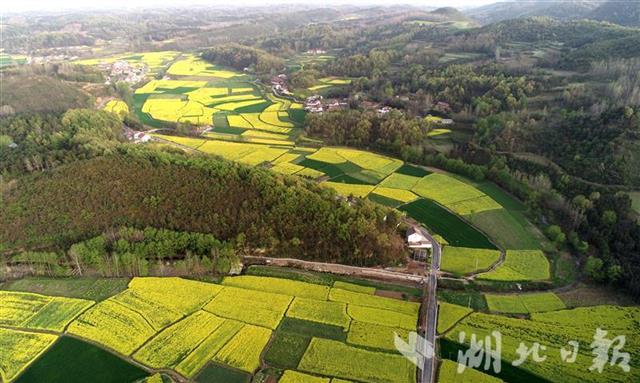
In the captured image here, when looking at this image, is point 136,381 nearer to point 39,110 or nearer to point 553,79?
point 39,110

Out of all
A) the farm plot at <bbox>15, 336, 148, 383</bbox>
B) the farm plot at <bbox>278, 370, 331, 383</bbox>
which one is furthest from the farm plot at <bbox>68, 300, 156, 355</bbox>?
the farm plot at <bbox>278, 370, 331, 383</bbox>

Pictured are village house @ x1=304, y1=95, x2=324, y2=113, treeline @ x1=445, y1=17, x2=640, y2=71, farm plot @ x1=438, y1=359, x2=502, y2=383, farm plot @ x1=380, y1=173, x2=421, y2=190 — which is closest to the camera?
farm plot @ x1=438, y1=359, x2=502, y2=383

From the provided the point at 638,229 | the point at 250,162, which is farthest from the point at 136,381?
the point at 638,229

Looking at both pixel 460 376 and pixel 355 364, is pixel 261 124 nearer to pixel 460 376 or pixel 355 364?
pixel 355 364

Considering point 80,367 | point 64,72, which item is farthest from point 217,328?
point 64,72

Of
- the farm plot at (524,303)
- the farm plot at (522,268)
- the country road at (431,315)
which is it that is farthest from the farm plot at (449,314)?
the farm plot at (522,268)

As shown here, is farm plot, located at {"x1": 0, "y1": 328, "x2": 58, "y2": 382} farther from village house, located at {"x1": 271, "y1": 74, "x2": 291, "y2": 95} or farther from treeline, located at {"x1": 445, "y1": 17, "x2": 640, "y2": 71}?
treeline, located at {"x1": 445, "y1": 17, "x2": 640, "y2": 71}
